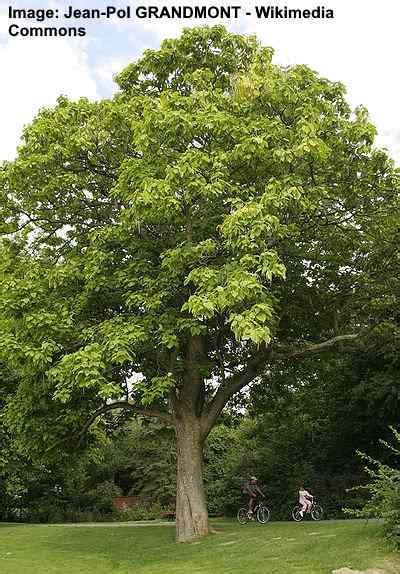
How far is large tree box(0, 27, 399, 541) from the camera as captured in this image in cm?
1697

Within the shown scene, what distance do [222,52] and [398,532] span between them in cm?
1418

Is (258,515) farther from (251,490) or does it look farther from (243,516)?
(243,516)

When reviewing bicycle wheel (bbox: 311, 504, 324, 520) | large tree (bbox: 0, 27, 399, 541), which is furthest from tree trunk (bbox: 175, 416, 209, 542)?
bicycle wheel (bbox: 311, 504, 324, 520)

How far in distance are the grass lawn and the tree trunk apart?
52 centimetres

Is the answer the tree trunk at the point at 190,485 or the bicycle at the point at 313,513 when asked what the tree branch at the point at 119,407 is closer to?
the tree trunk at the point at 190,485

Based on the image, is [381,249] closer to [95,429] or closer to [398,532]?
[398,532]

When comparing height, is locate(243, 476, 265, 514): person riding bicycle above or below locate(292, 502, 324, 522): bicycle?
above

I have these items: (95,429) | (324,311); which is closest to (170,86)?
(324,311)

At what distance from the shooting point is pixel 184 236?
62.1 ft

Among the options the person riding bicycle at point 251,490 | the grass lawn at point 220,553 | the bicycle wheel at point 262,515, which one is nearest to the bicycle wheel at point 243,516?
the person riding bicycle at point 251,490

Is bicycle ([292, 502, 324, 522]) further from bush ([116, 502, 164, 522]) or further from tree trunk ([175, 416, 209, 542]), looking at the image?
bush ([116, 502, 164, 522])

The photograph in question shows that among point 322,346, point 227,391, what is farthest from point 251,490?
point 322,346

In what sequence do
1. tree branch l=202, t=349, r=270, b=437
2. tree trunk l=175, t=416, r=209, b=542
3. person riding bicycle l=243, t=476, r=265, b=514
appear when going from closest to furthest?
tree trunk l=175, t=416, r=209, b=542
tree branch l=202, t=349, r=270, b=437
person riding bicycle l=243, t=476, r=265, b=514

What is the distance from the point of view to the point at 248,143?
1702cm
